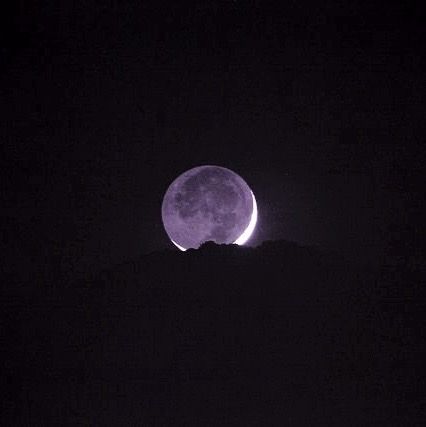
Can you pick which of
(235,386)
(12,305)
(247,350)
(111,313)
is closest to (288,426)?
(235,386)

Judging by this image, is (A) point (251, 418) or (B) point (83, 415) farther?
(B) point (83, 415)

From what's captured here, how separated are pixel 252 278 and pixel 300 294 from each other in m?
2.19

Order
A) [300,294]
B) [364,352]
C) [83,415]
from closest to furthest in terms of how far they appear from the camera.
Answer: [83,415] < [364,352] < [300,294]

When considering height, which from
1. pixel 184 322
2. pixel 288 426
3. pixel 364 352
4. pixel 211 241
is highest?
pixel 211 241

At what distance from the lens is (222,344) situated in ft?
53.8

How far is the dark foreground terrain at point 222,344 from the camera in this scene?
13492 millimetres

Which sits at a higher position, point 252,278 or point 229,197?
point 229,197

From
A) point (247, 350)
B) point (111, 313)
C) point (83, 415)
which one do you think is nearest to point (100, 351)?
point (111, 313)

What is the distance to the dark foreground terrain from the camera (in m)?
13.5

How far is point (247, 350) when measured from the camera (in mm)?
16016

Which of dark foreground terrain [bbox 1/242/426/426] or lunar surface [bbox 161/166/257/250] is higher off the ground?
lunar surface [bbox 161/166/257/250]

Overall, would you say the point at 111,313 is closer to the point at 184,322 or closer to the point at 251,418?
the point at 184,322

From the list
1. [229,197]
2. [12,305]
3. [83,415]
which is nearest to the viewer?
[83,415]

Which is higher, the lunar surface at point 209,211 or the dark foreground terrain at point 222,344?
the lunar surface at point 209,211
